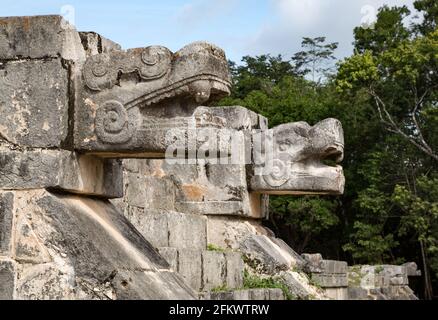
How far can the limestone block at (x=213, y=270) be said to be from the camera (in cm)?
766

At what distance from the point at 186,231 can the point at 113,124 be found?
3.23 metres

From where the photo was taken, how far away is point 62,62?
515 cm

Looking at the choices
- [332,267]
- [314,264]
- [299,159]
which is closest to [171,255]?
[299,159]

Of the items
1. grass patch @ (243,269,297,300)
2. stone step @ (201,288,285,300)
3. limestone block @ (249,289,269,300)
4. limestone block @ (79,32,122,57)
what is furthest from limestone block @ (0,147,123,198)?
grass patch @ (243,269,297,300)

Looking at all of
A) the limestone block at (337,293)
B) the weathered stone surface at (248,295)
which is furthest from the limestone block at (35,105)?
the limestone block at (337,293)

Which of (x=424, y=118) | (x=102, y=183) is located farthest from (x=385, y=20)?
(x=102, y=183)

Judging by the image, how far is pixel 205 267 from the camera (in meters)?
7.68

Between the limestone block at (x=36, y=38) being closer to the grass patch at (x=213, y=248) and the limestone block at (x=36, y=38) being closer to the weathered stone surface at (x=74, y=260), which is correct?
the weathered stone surface at (x=74, y=260)

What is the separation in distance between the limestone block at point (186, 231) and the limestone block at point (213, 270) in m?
0.30

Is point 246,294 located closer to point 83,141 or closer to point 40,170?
point 83,141

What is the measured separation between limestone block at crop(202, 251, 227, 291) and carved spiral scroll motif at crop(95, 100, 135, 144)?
2767 millimetres

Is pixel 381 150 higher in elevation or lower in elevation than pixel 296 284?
higher

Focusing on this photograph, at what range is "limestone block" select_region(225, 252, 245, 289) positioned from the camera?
8.30m
